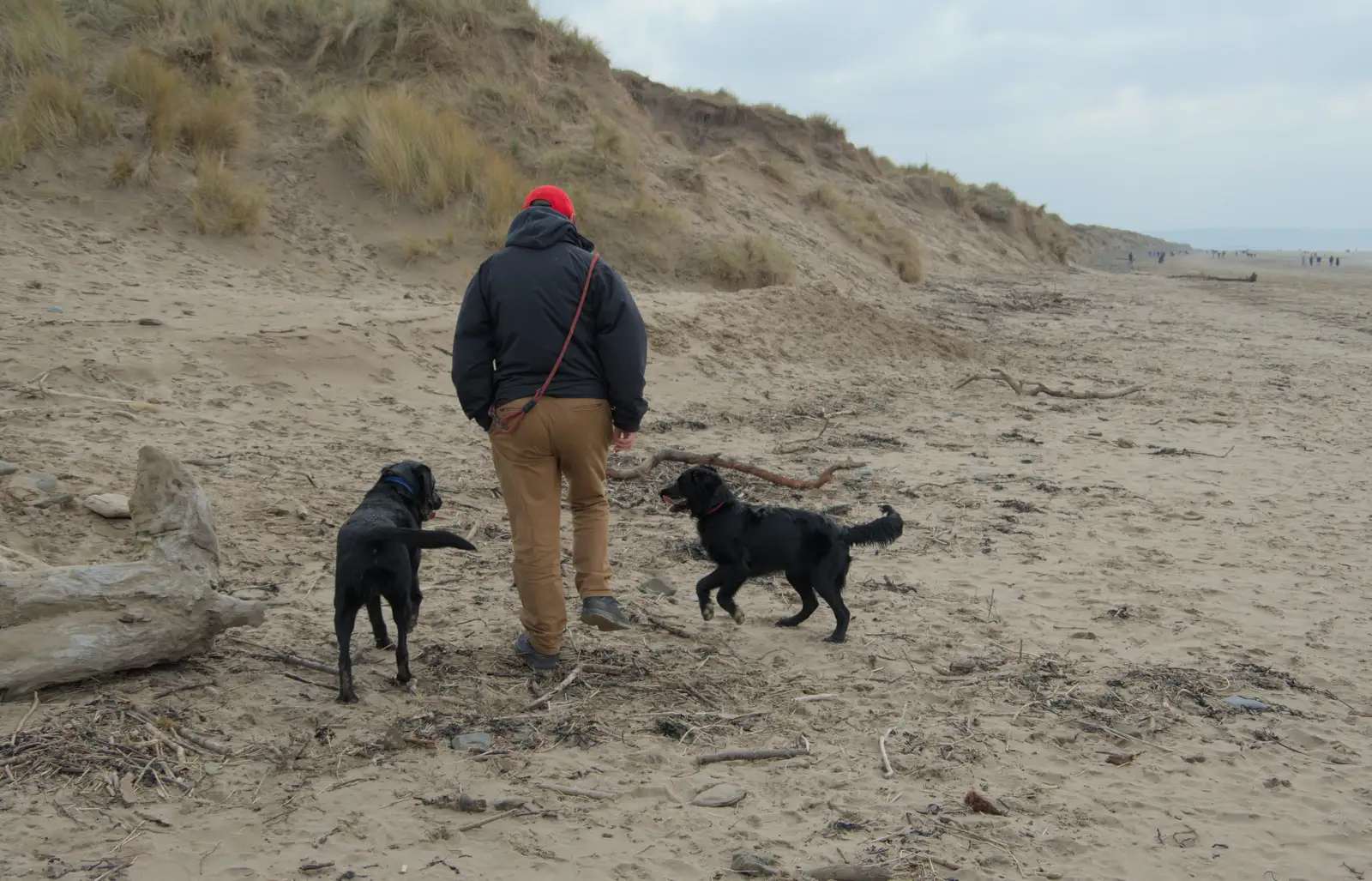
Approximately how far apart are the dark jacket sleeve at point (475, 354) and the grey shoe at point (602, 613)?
0.92 metres

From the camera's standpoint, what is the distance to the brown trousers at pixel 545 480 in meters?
4.27

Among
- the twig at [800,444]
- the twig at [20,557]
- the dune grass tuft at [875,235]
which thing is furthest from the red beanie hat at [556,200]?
the dune grass tuft at [875,235]

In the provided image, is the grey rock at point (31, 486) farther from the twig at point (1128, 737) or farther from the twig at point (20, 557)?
the twig at point (1128, 737)

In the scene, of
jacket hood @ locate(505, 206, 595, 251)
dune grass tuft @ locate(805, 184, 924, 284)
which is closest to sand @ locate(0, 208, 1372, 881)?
jacket hood @ locate(505, 206, 595, 251)

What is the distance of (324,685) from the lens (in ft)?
13.6

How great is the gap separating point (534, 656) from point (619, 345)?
1.42m

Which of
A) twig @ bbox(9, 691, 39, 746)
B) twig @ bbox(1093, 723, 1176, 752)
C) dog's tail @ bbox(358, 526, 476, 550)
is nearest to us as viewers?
twig @ bbox(9, 691, 39, 746)

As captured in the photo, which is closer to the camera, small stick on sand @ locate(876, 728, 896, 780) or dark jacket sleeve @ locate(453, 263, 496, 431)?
small stick on sand @ locate(876, 728, 896, 780)

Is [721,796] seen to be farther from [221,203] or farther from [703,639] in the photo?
[221,203]

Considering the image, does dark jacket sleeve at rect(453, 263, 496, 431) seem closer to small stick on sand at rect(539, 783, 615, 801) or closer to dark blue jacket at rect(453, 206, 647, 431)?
dark blue jacket at rect(453, 206, 647, 431)

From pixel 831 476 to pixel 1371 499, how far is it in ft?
13.2

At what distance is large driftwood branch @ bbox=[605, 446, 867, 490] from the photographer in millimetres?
7352

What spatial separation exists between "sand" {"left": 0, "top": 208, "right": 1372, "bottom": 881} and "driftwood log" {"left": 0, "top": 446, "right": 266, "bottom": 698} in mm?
120

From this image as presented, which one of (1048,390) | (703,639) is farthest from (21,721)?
(1048,390)
